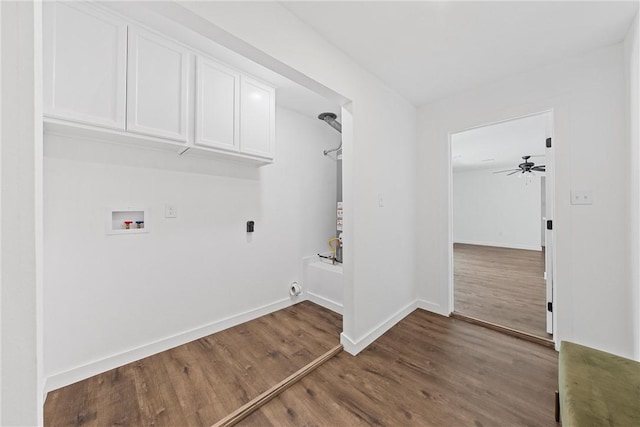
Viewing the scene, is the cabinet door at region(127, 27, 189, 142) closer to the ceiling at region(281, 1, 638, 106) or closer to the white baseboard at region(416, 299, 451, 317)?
the ceiling at region(281, 1, 638, 106)

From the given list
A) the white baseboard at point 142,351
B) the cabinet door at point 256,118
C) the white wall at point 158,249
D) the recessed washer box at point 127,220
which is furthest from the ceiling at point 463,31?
the white baseboard at point 142,351

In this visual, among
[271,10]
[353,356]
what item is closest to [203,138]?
[271,10]

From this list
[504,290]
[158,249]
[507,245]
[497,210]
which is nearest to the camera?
[158,249]

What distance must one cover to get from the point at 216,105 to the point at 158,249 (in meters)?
1.27

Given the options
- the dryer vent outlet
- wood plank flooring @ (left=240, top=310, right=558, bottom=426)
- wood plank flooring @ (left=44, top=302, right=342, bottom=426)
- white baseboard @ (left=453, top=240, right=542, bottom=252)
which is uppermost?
the dryer vent outlet

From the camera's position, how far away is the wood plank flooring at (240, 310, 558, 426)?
1.33m

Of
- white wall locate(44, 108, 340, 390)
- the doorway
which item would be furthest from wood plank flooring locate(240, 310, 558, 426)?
white wall locate(44, 108, 340, 390)

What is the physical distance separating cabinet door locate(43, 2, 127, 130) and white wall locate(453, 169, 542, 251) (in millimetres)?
8762

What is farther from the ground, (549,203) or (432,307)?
(549,203)

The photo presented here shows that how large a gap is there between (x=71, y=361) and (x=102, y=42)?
206 centimetres

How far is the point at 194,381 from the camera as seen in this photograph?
1594 mm

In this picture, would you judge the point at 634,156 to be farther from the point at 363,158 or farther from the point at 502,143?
the point at 502,143

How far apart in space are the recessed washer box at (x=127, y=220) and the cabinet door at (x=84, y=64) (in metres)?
0.63

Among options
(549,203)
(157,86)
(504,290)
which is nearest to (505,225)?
(504,290)
